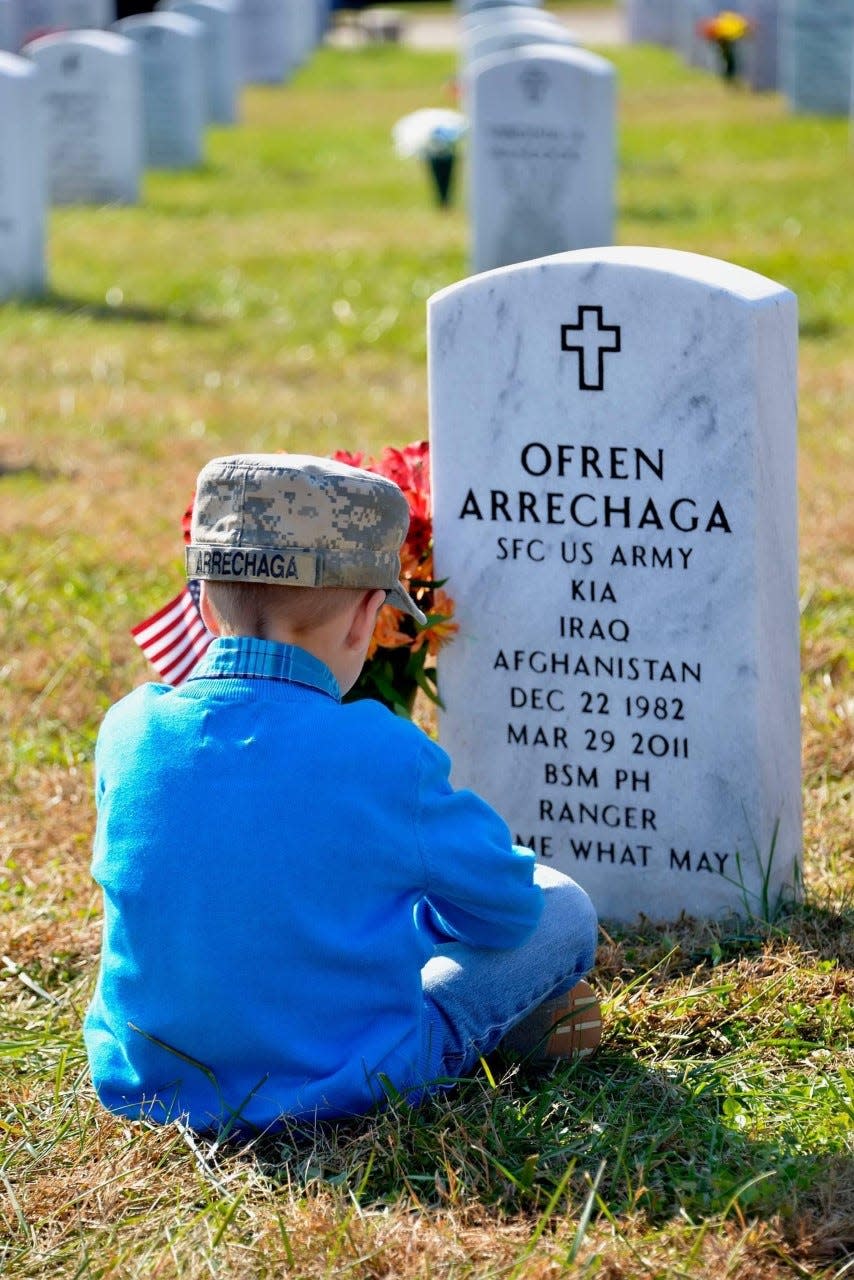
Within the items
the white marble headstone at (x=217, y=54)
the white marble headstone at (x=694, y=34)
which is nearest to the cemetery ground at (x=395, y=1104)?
the white marble headstone at (x=217, y=54)

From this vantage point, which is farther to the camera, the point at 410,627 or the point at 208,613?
the point at 410,627

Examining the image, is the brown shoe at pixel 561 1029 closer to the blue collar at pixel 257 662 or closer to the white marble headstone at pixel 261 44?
the blue collar at pixel 257 662

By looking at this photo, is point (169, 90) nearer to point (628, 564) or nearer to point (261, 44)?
point (261, 44)

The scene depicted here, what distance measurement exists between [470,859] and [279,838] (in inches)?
10.1

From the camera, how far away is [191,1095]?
7.85ft

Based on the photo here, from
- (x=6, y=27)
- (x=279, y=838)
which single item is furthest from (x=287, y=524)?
(x=6, y=27)

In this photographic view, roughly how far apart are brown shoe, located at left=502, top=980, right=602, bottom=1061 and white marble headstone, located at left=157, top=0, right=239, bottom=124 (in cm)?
1649

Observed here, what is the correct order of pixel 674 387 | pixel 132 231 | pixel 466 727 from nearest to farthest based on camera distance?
pixel 674 387
pixel 466 727
pixel 132 231

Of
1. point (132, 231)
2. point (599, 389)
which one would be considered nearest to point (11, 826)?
point (599, 389)

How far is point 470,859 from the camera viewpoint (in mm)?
2285

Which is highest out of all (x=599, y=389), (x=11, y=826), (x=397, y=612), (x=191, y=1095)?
(x=599, y=389)

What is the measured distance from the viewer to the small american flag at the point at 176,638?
10.9ft

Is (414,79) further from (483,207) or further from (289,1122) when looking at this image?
(289,1122)

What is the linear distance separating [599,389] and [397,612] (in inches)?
21.7
